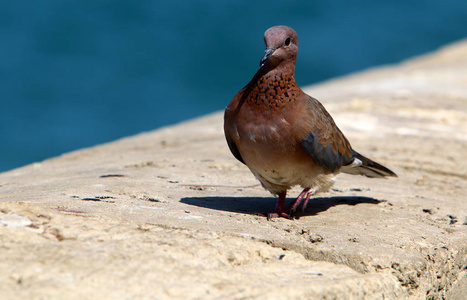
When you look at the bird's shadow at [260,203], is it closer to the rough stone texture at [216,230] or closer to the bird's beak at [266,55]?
the rough stone texture at [216,230]

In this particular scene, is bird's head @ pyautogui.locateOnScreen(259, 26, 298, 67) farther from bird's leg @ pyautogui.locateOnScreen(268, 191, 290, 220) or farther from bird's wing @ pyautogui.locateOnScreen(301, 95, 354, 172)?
bird's leg @ pyautogui.locateOnScreen(268, 191, 290, 220)

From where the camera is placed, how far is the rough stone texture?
2.49m

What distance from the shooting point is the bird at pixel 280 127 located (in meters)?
3.77

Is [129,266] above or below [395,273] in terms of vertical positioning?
above

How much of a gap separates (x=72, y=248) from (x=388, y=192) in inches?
112

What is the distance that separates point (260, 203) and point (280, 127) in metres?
0.83

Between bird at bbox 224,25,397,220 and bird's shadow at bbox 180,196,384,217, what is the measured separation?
22cm

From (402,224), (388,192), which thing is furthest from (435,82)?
(402,224)

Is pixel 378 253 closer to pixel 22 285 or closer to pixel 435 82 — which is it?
pixel 22 285

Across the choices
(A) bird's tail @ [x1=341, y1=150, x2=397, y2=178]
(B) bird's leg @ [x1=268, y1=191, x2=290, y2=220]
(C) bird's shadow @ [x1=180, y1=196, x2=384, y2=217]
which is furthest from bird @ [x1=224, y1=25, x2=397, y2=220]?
(A) bird's tail @ [x1=341, y1=150, x2=397, y2=178]

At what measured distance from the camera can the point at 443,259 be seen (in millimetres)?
3355

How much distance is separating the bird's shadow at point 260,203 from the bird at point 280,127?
217 millimetres

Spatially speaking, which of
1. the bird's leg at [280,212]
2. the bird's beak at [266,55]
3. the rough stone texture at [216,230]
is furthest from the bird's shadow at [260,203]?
the bird's beak at [266,55]

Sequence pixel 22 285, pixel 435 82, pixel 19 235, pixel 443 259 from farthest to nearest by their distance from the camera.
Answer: pixel 435 82
pixel 443 259
pixel 19 235
pixel 22 285
